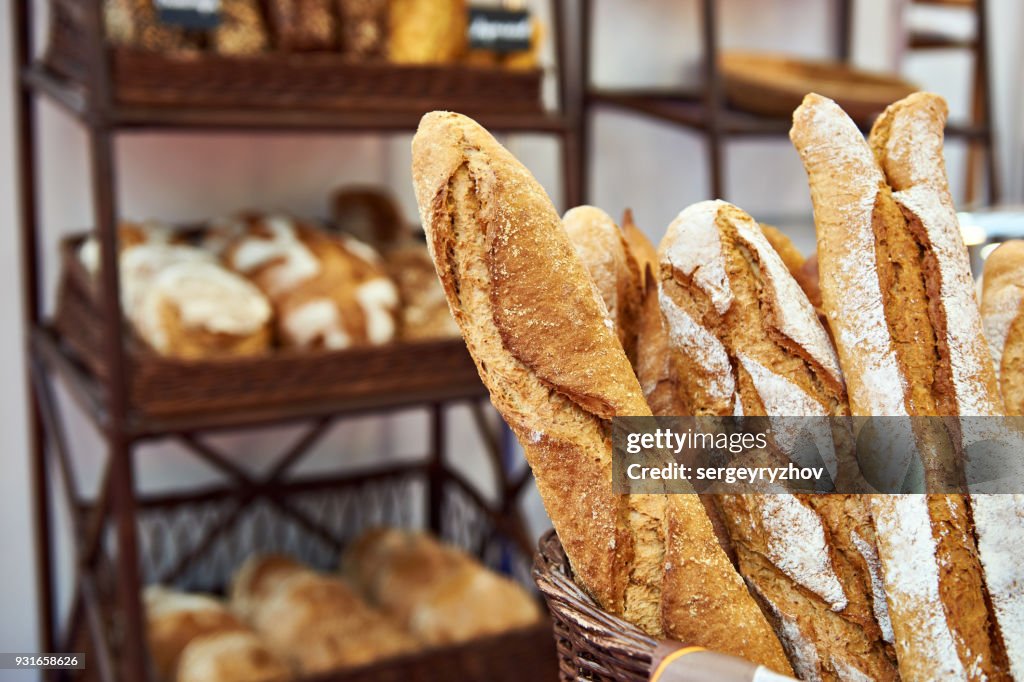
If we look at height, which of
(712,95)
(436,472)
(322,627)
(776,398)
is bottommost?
(322,627)

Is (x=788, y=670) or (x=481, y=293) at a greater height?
(x=481, y=293)

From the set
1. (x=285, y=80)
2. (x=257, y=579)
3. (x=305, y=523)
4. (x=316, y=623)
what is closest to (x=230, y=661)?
(x=316, y=623)

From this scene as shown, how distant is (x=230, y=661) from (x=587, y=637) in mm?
1047

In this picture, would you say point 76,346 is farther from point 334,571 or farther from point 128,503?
point 334,571

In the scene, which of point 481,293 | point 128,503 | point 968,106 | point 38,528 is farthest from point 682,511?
point 968,106

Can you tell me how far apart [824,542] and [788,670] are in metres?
0.09

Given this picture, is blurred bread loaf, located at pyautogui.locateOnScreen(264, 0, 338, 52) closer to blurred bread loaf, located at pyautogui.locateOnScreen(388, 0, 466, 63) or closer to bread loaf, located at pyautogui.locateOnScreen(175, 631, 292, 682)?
blurred bread loaf, located at pyautogui.locateOnScreen(388, 0, 466, 63)

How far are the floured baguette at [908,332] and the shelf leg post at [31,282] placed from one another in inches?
54.9

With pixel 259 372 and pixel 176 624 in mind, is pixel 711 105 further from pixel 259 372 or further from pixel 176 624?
pixel 176 624

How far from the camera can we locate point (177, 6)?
132cm

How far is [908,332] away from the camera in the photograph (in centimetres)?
67

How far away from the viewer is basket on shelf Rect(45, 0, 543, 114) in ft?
4.32

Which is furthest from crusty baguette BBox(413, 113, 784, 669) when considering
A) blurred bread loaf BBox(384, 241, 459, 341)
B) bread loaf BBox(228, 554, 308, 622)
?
bread loaf BBox(228, 554, 308, 622)

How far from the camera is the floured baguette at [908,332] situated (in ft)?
2.04
